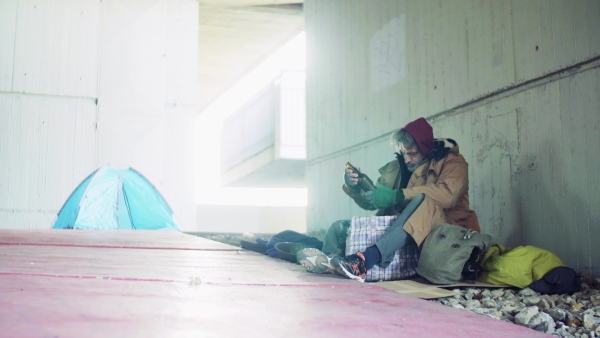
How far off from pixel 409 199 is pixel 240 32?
10.4 meters

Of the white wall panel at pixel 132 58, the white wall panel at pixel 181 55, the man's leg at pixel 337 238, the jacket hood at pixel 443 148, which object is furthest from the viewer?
the white wall panel at pixel 181 55

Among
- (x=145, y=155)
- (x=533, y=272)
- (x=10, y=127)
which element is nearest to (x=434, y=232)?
(x=533, y=272)

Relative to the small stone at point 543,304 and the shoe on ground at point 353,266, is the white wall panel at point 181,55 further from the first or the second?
the small stone at point 543,304

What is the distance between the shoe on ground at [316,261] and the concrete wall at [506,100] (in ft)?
5.85

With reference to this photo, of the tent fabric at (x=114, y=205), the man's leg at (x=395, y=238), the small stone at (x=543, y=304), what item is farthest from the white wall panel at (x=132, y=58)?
the small stone at (x=543, y=304)

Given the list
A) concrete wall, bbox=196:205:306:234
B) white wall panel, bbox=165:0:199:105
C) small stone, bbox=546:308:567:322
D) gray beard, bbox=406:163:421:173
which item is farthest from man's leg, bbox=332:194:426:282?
concrete wall, bbox=196:205:306:234

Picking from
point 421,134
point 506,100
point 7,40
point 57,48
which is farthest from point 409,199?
point 7,40

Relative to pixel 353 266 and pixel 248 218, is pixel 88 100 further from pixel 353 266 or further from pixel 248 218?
pixel 248 218

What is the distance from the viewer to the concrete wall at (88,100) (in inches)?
407

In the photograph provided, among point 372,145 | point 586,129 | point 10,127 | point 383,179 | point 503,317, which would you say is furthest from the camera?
point 10,127

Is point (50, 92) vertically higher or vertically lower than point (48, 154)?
higher

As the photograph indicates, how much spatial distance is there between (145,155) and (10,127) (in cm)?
221

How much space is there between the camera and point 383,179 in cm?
461

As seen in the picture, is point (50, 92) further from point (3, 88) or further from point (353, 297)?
point (353, 297)
